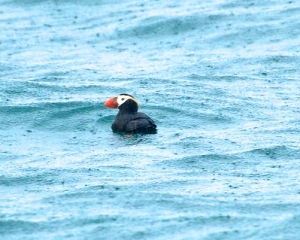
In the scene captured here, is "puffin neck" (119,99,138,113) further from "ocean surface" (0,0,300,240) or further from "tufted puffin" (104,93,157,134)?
"ocean surface" (0,0,300,240)

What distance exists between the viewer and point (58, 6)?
24500 millimetres

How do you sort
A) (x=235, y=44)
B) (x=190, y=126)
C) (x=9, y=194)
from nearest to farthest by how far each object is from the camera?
(x=9, y=194) → (x=190, y=126) → (x=235, y=44)

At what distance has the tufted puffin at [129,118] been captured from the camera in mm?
14570

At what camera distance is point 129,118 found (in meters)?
14.8

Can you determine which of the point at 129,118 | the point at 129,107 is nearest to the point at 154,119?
the point at 129,107

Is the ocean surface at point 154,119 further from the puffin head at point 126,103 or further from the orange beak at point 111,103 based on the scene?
the puffin head at point 126,103

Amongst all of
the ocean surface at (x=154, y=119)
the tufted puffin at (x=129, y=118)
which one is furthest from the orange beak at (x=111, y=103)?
the ocean surface at (x=154, y=119)

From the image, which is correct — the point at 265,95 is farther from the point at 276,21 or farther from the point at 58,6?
the point at 58,6

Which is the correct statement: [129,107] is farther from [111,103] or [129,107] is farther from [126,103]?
[111,103]

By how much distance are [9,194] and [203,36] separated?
9.44m

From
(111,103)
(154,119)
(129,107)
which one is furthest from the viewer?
(154,119)

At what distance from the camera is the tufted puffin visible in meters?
14.6

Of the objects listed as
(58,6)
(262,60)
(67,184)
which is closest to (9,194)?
(67,184)

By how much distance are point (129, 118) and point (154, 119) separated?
0.94 meters
